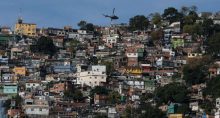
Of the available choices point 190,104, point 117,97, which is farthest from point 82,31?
point 190,104

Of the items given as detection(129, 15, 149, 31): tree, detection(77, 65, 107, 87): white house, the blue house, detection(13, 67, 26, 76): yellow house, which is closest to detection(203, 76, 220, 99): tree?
detection(77, 65, 107, 87): white house

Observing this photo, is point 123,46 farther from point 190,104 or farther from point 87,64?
point 190,104

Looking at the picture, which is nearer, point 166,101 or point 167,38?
point 166,101

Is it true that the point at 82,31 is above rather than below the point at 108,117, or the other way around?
above

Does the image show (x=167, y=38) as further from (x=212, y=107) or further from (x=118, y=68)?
(x=212, y=107)

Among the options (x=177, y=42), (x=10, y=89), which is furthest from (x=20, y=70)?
(x=177, y=42)

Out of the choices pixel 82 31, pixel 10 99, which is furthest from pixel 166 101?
pixel 82 31

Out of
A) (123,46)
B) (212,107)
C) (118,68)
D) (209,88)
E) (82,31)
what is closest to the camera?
(212,107)

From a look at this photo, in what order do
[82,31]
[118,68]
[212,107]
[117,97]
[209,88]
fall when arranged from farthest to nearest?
[82,31] → [118,68] → [117,97] → [209,88] → [212,107]

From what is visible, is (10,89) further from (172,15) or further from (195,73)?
(172,15)

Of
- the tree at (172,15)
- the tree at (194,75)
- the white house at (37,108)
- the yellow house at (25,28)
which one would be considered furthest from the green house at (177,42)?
the white house at (37,108)
